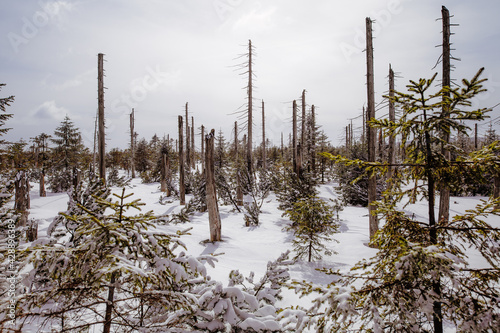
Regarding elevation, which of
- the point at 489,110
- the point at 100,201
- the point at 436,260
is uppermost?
the point at 489,110

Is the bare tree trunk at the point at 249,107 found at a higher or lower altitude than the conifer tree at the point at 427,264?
higher

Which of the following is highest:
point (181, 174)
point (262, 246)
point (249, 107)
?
point (249, 107)

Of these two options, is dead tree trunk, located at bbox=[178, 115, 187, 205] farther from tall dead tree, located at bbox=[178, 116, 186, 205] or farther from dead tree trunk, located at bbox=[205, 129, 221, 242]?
dead tree trunk, located at bbox=[205, 129, 221, 242]

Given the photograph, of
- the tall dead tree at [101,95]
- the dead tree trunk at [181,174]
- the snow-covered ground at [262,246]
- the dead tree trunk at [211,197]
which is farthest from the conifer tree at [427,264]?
the dead tree trunk at [181,174]

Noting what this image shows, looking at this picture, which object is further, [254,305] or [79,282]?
[254,305]

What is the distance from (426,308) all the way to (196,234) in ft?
25.4

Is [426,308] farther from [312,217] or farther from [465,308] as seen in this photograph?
[312,217]

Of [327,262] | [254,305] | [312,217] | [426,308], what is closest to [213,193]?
[312,217]

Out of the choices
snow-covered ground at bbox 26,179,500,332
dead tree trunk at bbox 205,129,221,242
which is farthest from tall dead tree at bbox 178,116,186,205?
dead tree trunk at bbox 205,129,221,242

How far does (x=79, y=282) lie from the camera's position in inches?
72.8

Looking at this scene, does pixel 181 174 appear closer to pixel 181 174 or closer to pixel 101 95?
pixel 181 174

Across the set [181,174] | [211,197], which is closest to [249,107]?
[181,174]

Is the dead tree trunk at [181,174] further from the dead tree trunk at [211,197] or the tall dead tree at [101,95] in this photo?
the dead tree trunk at [211,197]

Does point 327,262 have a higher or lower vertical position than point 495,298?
lower
